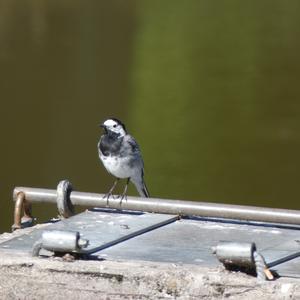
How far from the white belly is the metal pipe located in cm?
193

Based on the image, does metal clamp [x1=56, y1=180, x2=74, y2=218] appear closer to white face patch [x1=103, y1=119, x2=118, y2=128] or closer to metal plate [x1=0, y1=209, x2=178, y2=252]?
metal plate [x1=0, y1=209, x2=178, y2=252]

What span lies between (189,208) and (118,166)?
7.36 feet

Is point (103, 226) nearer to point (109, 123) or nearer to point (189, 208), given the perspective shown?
point (189, 208)

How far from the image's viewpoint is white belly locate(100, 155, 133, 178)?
5.84m

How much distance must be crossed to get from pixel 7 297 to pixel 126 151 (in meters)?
2.50

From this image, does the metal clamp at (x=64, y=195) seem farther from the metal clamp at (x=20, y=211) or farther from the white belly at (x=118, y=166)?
the white belly at (x=118, y=166)

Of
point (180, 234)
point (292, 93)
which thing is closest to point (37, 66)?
point (292, 93)

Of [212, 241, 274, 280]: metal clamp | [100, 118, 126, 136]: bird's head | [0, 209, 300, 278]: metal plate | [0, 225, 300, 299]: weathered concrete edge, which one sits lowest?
[0, 225, 300, 299]: weathered concrete edge

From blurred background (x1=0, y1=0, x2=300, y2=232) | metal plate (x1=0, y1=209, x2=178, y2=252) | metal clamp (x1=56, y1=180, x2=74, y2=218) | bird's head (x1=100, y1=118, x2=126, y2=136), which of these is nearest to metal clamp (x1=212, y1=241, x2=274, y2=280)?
metal plate (x1=0, y1=209, x2=178, y2=252)

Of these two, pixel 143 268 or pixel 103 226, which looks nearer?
pixel 143 268

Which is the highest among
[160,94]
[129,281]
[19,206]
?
[160,94]

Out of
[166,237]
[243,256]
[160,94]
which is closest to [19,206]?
[166,237]

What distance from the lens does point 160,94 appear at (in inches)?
768

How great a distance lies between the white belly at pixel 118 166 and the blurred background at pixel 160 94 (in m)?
3.74
